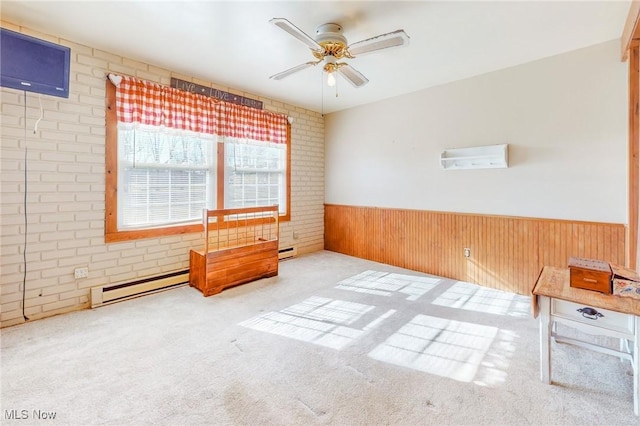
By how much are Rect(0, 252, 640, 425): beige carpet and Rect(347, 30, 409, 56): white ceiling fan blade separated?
7.64 ft

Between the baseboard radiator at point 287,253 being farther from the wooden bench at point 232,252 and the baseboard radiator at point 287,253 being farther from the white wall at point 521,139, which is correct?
the white wall at point 521,139

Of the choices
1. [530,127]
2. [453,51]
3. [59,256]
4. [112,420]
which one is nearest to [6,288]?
[59,256]

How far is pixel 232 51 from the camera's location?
3104 mm

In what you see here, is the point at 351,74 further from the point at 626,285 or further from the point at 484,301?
the point at 484,301

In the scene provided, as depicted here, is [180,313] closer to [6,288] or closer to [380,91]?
[6,288]

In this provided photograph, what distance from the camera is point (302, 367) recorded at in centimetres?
205

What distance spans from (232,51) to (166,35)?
0.62 meters

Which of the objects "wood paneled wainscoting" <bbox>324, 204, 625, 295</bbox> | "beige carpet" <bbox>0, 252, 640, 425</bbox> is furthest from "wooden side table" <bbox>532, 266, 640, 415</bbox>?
"wood paneled wainscoting" <bbox>324, 204, 625, 295</bbox>

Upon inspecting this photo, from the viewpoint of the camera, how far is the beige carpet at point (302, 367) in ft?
5.36

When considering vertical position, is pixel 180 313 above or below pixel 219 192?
below

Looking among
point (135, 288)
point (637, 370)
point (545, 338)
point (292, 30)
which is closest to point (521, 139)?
point (545, 338)

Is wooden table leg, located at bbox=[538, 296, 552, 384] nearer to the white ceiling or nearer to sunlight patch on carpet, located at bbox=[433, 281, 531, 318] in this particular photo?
sunlight patch on carpet, located at bbox=[433, 281, 531, 318]

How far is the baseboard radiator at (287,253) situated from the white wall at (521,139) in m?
1.60

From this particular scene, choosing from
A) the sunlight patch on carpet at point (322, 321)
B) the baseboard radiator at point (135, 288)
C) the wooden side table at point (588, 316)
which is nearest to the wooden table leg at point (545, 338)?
the wooden side table at point (588, 316)
